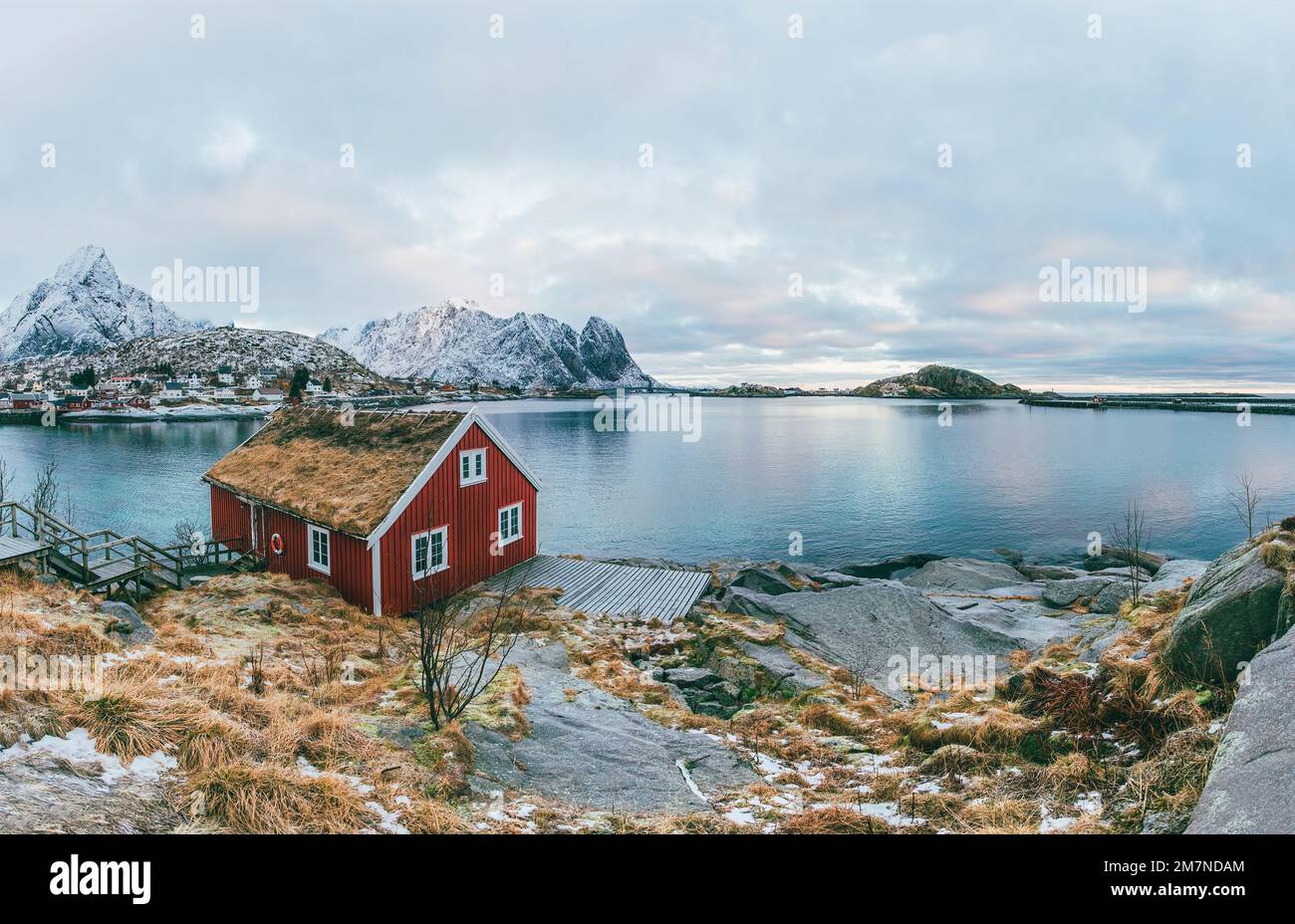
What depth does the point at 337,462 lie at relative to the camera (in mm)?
21891

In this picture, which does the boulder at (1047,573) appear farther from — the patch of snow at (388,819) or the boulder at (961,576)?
the patch of snow at (388,819)

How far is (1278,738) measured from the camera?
5188 mm

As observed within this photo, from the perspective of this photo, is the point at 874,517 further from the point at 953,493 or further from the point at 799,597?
the point at 799,597

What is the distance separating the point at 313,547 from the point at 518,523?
7.95m

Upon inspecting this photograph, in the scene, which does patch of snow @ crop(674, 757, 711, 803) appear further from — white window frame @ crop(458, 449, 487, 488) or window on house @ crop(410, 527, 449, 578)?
white window frame @ crop(458, 449, 487, 488)

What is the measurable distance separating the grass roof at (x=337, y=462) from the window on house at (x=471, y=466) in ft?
4.00

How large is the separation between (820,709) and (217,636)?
12667mm

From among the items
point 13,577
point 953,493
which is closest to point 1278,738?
point 13,577

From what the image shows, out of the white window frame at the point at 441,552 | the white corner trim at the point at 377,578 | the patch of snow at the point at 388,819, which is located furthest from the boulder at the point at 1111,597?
the patch of snow at the point at 388,819

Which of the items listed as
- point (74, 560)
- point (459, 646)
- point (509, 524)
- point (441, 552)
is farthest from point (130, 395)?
point (459, 646)

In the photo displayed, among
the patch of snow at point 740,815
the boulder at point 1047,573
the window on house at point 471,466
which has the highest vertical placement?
the window on house at point 471,466

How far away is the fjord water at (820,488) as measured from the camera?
4238cm
